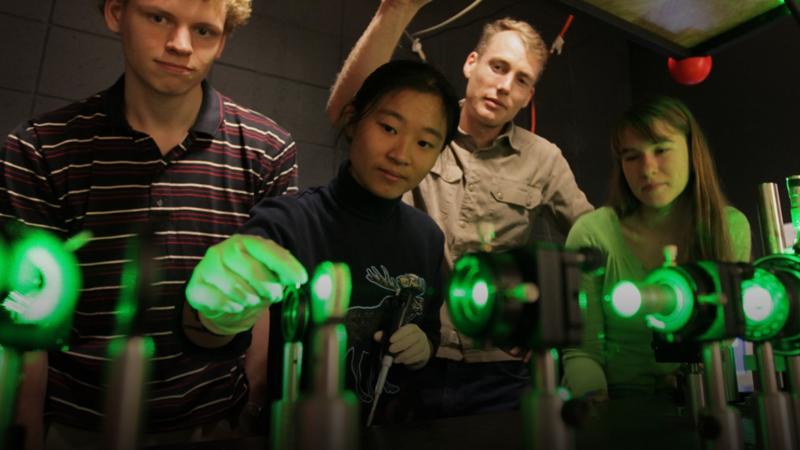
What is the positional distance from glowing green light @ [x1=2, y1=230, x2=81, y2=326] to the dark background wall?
2.15m

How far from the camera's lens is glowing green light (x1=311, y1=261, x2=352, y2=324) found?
0.53 meters

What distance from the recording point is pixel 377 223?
123cm

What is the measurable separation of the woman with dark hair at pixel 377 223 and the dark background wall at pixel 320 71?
4.96ft

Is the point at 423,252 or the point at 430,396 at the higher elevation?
the point at 423,252

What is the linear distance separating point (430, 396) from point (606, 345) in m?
0.45

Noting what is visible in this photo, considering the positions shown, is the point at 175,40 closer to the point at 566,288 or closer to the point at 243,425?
the point at 243,425

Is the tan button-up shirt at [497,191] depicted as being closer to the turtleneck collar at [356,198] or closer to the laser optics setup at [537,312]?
the turtleneck collar at [356,198]

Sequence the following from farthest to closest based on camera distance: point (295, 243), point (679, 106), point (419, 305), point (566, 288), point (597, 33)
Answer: point (597, 33) → point (679, 106) → point (419, 305) → point (295, 243) → point (566, 288)

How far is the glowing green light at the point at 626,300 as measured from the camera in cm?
56

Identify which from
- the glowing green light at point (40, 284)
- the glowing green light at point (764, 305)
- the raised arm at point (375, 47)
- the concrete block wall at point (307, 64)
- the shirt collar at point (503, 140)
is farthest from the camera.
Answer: the concrete block wall at point (307, 64)

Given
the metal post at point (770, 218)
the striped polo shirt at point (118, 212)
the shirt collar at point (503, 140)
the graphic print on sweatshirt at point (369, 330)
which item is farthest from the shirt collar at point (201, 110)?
the metal post at point (770, 218)

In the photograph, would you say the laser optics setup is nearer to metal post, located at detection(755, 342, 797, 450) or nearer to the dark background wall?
metal post, located at detection(755, 342, 797, 450)

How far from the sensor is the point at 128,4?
1.17 metres

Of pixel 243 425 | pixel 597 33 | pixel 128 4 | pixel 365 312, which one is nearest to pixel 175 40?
pixel 128 4
